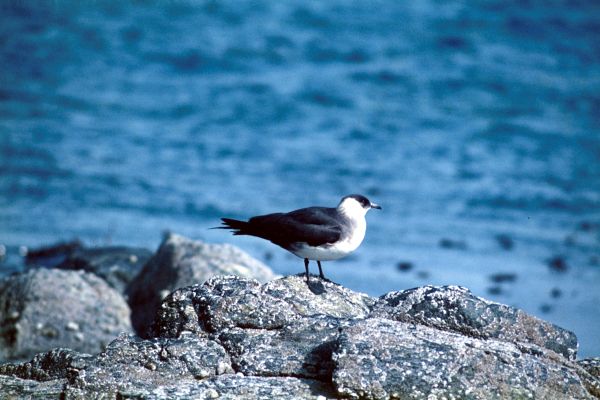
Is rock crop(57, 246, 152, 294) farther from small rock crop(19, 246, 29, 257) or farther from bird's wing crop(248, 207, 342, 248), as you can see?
bird's wing crop(248, 207, 342, 248)

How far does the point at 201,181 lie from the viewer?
17.0 metres

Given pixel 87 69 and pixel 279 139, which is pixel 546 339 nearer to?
pixel 279 139

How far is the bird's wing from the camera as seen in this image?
22.6ft

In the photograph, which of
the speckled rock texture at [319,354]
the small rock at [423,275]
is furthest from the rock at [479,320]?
the small rock at [423,275]

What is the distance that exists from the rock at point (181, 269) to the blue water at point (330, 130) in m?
2.83

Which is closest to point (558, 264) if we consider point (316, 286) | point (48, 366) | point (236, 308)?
point (316, 286)

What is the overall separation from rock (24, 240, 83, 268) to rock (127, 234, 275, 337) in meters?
2.87

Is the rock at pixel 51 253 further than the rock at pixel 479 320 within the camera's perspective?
Yes

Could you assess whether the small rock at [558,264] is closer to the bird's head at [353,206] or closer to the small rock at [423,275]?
the small rock at [423,275]

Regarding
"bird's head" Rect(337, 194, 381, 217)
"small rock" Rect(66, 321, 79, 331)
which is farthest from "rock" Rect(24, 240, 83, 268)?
"bird's head" Rect(337, 194, 381, 217)

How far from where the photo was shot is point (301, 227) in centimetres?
697

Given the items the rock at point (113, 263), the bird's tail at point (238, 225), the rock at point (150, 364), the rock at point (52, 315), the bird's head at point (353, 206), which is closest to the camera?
the rock at point (150, 364)

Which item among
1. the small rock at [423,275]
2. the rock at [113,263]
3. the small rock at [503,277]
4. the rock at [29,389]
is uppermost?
the small rock at [503,277]

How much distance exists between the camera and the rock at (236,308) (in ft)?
18.3
